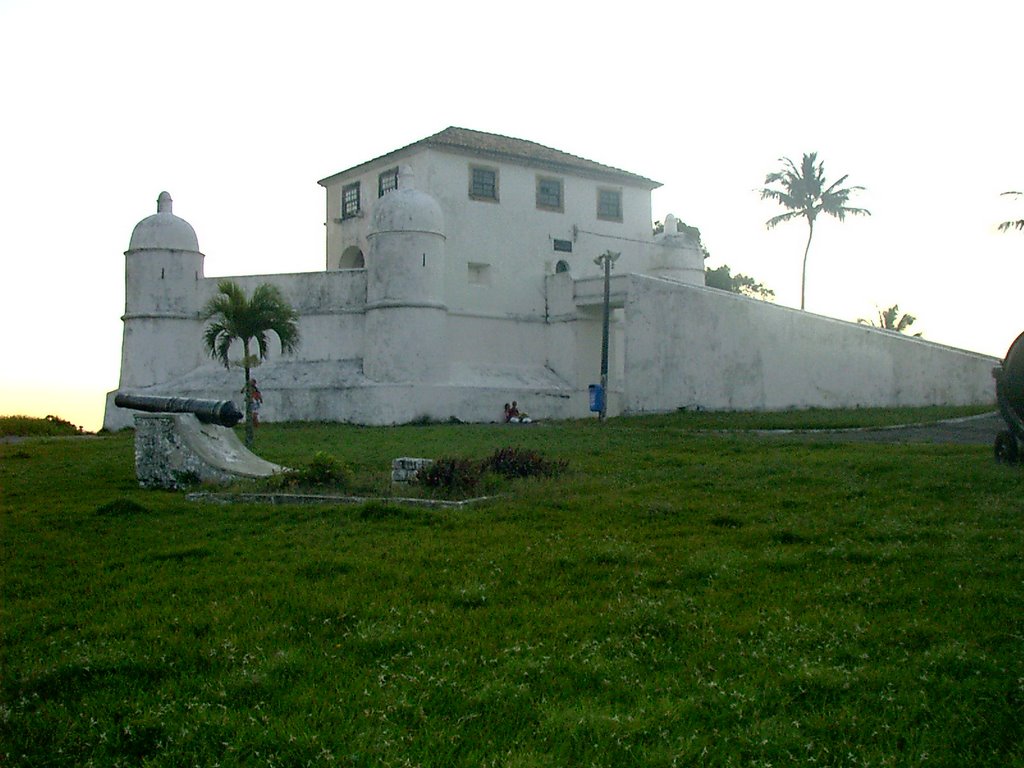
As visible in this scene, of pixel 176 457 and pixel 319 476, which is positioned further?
pixel 176 457

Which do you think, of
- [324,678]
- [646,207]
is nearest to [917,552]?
[324,678]

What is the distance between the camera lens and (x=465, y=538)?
891 cm

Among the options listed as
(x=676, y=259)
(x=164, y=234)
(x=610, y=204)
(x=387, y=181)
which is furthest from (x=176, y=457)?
(x=676, y=259)

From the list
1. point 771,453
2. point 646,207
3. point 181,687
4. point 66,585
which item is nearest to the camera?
point 181,687

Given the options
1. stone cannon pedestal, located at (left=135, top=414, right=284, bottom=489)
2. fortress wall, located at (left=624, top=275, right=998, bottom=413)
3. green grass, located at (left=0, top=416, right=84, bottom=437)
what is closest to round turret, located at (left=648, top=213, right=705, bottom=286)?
fortress wall, located at (left=624, top=275, right=998, bottom=413)

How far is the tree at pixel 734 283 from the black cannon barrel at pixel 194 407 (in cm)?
3656

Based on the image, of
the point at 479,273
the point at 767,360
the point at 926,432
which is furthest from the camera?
the point at 479,273

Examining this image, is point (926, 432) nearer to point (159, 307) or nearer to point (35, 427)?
point (159, 307)

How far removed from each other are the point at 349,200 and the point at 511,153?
6141mm

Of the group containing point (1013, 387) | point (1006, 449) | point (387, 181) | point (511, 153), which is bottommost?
point (1006, 449)

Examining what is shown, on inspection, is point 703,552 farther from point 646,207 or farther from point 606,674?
point 646,207

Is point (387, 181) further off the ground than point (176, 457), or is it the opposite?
point (387, 181)

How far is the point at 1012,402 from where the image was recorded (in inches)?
507

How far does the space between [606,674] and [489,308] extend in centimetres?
2711
